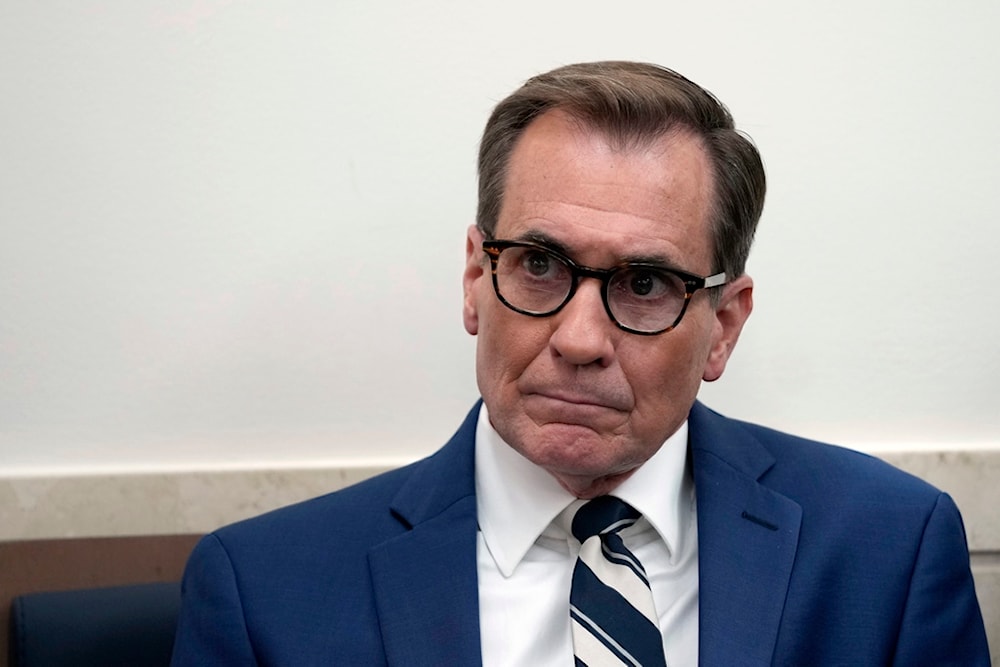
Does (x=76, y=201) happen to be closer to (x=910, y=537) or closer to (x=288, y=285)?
(x=288, y=285)

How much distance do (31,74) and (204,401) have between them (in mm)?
619

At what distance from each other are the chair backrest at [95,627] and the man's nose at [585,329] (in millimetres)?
802

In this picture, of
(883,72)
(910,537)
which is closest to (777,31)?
(883,72)

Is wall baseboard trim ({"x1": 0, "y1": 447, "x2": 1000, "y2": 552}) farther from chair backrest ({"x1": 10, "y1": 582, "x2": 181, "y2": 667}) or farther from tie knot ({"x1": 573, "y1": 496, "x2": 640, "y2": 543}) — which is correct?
tie knot ({"x1": 573, "y1": 496, "x2": 640, "y2": 543})

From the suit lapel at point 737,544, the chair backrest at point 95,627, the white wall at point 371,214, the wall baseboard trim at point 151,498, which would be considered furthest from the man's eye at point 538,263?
the chair backrest at point 95,627

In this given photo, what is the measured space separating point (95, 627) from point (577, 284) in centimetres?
92

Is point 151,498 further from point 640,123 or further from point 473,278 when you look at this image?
point 640,123

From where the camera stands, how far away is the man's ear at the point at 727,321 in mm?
1769

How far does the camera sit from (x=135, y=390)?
2.05 meters

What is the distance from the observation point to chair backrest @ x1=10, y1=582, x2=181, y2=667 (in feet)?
5.93

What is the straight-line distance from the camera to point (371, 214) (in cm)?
210

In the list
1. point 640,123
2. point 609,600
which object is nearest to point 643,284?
point 640,123

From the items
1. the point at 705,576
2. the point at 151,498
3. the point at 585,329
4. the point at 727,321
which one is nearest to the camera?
the point at 585,329

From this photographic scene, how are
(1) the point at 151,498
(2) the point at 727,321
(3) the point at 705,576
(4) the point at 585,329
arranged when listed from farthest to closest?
(1) the point at 151,498
(2) the point at 727,321
(3) the point at 705,576
(4) the point at 585,329
